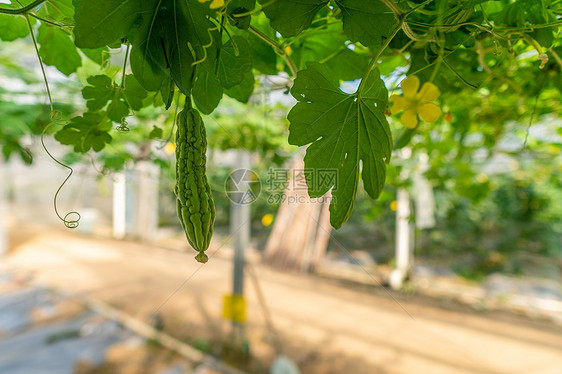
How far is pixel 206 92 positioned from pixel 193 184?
0.26 ft

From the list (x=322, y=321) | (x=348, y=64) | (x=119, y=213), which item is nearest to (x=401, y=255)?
(x=322, y=321)

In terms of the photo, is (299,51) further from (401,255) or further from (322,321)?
(401,255)

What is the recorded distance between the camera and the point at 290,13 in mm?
221

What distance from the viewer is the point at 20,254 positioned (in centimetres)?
362

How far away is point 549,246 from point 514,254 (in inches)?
12.7

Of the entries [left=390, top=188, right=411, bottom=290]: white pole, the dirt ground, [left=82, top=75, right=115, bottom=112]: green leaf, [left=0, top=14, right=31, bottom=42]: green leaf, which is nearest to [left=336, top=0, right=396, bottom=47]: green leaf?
[left=82, top=75, right=115, bottom=112]: green leaf

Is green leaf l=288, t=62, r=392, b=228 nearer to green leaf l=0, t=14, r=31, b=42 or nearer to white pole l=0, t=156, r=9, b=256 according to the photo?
green leaf l=0, t=14, r=31, b=42

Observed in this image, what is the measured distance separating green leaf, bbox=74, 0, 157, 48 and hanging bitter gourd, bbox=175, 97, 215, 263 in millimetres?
52

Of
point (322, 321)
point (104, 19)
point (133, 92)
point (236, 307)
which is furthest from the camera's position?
point (322, 321)

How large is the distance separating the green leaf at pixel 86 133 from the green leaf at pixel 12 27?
0.37 ft

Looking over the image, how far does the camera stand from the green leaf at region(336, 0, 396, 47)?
0.74 feet

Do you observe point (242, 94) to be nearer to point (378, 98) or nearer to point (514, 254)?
point (378, 98)

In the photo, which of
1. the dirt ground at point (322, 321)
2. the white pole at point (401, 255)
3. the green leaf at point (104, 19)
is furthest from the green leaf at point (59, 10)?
the white pole at point (401, 255)

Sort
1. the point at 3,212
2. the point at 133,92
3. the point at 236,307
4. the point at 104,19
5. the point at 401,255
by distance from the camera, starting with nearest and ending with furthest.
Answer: the point at 104,19, the point at 133,92, the point at 236,307, the point at 401,255, the point at 3,212
